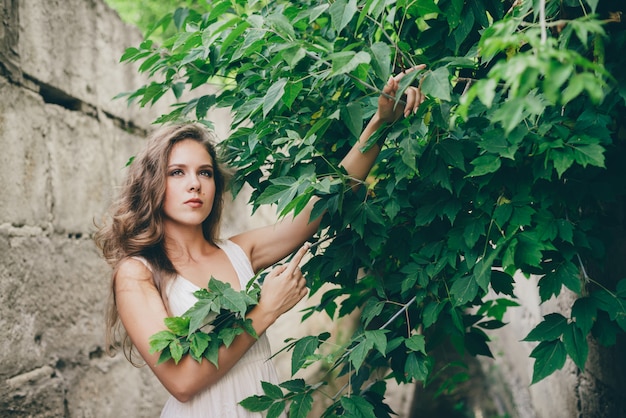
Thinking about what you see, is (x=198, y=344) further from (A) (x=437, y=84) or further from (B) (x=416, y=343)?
(A) (x=437, y=84)

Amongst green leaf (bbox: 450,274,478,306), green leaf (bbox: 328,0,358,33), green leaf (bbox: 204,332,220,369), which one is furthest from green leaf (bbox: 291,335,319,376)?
green leaf (bbox: 328,0,358,33)

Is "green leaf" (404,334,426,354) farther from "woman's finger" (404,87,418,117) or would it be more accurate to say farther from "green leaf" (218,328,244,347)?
"woman's finger" (404,87,418,117)

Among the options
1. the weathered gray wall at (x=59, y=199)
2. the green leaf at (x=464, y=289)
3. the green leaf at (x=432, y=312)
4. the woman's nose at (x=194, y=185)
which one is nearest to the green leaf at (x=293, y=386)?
the green leaf at (x=432, y=312)

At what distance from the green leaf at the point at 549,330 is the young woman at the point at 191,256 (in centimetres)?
65

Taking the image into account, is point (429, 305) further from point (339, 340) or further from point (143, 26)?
point (143, 26)

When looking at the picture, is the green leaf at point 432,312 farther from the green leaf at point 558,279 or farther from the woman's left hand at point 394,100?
the woman's left hand at point 394,100

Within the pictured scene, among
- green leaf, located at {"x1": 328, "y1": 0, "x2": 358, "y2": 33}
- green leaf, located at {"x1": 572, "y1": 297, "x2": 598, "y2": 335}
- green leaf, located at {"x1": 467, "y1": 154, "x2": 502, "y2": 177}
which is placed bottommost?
green leaf, located at {"x1": 572, "y1": 297, "x2": 598, "y2": 335}

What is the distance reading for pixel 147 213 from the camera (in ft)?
6.66

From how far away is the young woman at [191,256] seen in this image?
5.82 feet

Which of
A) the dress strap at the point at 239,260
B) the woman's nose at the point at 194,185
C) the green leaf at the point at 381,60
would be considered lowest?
the dress strap at the point at 239,260

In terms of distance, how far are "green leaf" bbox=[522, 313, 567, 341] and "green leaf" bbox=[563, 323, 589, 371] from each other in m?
0.02

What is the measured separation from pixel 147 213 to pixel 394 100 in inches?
37.3

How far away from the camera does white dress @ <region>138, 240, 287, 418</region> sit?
6.23 ft

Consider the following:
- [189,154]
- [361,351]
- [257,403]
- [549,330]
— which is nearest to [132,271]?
[189,154]
